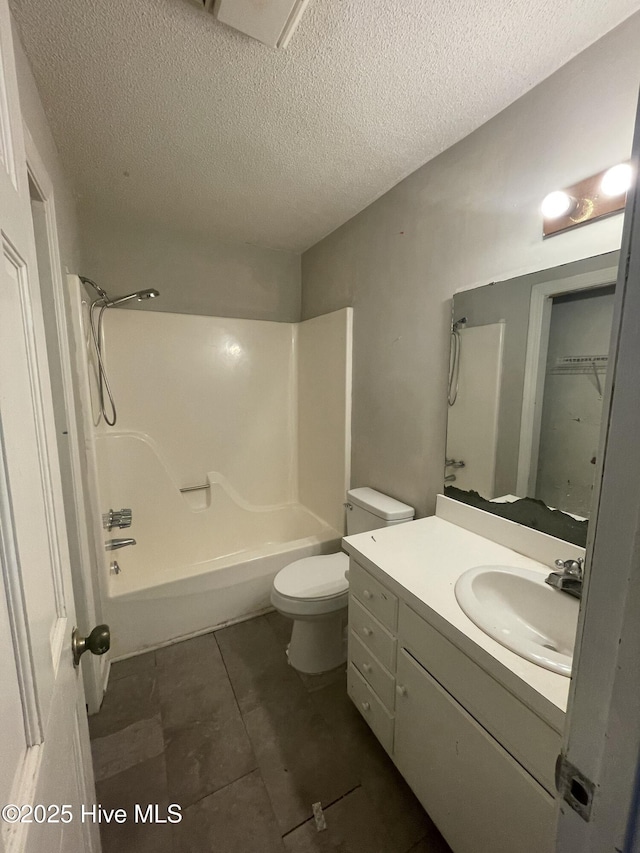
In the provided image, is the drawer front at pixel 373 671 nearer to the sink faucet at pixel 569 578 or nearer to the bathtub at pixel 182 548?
the sink faucet at pixel 569 578

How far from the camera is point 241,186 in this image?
67.8 inches

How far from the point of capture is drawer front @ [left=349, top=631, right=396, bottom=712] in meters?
1.18

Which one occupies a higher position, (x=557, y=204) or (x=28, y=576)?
(x=557, y=204)

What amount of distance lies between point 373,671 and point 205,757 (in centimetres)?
74

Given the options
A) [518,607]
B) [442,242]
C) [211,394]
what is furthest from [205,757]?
[442,242]

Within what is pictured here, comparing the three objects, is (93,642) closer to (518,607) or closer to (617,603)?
(617,603)

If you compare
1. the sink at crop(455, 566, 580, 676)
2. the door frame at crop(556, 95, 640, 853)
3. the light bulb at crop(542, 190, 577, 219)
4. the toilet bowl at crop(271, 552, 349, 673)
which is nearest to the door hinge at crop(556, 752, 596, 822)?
the door frame at crop(556, 95, 640, 853)

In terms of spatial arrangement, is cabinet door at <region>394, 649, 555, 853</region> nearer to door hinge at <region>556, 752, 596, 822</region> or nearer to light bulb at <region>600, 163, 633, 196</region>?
door hinge at <region>556, 752, 596, 822</region>

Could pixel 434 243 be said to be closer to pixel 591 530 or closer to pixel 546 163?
pixel 546 163

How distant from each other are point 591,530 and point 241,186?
200 cm

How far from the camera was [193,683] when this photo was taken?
1646mm

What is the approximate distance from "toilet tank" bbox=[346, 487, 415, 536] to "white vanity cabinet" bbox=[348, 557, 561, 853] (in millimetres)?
431

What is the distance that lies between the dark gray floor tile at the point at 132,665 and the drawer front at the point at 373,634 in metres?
1.15

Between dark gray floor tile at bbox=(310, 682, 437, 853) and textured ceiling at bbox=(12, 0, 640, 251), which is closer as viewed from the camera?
textured ceiling at bbox=(12, 0, 640, 251)
